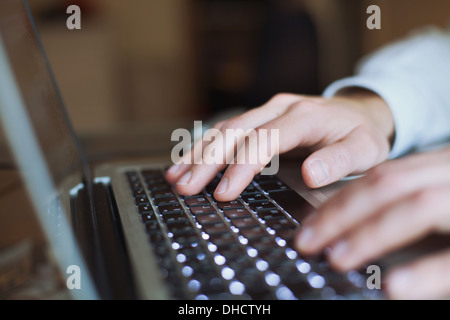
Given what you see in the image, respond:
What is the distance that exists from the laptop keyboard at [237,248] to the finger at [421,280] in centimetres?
1

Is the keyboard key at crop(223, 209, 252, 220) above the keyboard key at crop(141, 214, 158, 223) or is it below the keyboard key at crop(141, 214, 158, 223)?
below

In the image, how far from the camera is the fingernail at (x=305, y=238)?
344mm

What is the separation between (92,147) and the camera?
90 cm

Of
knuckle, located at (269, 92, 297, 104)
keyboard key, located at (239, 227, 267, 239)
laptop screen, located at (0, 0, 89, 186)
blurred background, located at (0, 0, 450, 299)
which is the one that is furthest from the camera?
blurred background, located at (0, 0, 450, 299)

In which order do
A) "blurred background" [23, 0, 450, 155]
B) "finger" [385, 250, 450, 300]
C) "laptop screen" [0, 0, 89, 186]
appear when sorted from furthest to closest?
"blurred background" [23, 0, 450, 155] → "laptop screen" [0, 0, 89, 186] → "finger" [385, 250, 450, 300]

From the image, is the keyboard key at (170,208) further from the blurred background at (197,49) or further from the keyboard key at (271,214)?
the blurred background at (197,49)

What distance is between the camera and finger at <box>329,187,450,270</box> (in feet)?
1.02

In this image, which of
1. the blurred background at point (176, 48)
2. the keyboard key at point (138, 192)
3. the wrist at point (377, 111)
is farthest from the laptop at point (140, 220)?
the blurred background at point (176, 48)

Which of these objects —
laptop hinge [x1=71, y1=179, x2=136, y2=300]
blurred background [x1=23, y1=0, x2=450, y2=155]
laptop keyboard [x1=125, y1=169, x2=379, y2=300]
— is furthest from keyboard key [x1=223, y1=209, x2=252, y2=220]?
blurred background [x1=23, y1=0, x2=450, y2=155]

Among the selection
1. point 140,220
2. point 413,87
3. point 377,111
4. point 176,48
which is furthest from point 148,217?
point 176,48

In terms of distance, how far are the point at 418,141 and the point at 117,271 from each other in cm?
54

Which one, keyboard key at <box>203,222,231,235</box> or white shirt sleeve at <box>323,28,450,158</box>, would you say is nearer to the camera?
keyboard key at <box>203,222,231,235</box>

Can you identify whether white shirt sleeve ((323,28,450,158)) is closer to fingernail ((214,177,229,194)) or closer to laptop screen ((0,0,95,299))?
fingernail ((214,177,229,194))
